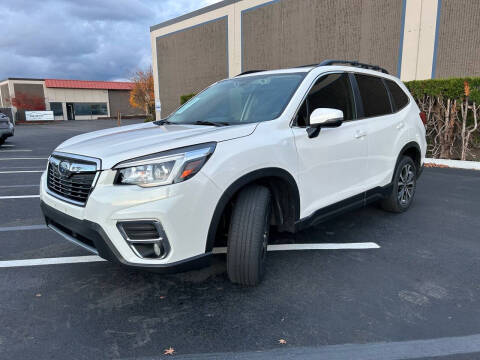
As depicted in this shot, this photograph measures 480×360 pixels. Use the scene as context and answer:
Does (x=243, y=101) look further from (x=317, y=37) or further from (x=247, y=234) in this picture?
(x=317, y=37)

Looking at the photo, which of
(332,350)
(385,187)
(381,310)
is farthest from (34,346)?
(385,187)

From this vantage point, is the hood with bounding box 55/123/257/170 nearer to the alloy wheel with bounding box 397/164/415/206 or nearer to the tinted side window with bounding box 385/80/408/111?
the tinted side window with bounding box 385/80/408/111

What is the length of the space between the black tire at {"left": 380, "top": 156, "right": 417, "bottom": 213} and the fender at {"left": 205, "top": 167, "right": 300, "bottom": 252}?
6.68 feet

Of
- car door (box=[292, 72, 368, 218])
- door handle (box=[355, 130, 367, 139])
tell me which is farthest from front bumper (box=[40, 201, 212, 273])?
door handle (box=[355, 130, 367, 139])

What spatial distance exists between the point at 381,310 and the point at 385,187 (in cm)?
203

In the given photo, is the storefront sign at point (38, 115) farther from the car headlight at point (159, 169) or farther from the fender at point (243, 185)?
the fender at point (243, 185)

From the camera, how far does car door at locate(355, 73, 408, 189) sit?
389 centimetres

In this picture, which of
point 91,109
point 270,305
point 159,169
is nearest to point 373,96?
point 270,305

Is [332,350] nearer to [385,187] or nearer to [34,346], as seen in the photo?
[34,346]

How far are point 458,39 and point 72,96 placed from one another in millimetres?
56971

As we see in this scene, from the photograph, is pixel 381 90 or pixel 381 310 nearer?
pixel 381 310

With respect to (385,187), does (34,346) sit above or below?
below

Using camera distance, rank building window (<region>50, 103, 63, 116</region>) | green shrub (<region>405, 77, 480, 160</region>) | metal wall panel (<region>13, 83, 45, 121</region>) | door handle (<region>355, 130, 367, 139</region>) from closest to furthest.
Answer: door handle (<region>355, 130, 367, 139</region>)
green shrub (<region>405, 77, 480, 160</region>)
metal wall panel (<region>13, 83, 45, 121</region>)
building window (<region>50, 103, 63, 116</region>)

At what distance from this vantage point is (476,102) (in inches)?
350
